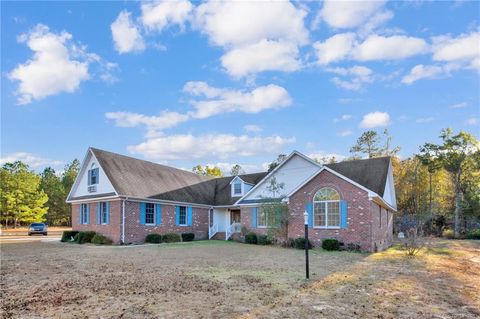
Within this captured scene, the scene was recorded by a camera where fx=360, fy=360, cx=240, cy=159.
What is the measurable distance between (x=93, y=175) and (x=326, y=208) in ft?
52.5

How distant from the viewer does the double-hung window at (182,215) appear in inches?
1034

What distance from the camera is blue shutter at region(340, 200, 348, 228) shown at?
742 inches

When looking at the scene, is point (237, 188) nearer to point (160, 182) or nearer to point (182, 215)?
point (182, 215)

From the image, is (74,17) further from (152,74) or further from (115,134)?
(115,134)

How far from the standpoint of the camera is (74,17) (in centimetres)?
1508

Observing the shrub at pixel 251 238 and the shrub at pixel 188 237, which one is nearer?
the shrub at pixel 251 238

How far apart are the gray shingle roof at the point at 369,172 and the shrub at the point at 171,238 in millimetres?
11722

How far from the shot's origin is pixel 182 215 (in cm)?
2656

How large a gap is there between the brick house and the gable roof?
88 millimetres

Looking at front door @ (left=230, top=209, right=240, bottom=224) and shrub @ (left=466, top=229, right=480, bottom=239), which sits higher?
front door @ (left=230, top=209, right=240, bottom=224)

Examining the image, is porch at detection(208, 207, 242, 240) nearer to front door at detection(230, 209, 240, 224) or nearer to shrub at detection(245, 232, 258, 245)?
front door at detection(230, 209, 240, 224)

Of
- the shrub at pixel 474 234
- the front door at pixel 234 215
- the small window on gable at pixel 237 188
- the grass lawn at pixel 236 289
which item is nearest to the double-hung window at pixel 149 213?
the small window on gable at pixel 237 188

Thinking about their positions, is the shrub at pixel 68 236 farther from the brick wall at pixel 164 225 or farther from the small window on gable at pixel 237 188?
the small window on gable at pixel 237 188

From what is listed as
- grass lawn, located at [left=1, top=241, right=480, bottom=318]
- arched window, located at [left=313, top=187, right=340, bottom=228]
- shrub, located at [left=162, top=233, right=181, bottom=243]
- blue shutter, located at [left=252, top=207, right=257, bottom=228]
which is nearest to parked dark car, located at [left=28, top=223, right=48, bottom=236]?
shrub, located at [left=162, top=233, right=181, bottom=243]
